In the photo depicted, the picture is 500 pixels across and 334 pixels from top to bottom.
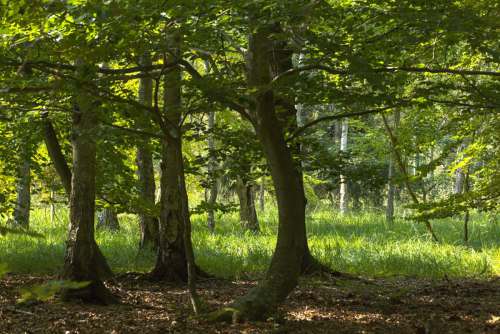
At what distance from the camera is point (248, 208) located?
15.7 m

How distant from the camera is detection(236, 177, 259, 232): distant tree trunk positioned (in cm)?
1563

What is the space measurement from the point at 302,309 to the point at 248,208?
9.22m

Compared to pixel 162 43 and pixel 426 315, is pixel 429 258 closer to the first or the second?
pixel 426 315

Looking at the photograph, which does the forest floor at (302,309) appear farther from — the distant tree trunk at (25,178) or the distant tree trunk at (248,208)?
the distant tree trunk at (248,208)

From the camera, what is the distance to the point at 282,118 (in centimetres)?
780

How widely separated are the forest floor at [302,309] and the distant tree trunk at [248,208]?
696 cm

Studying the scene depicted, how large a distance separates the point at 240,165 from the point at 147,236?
3.33 m

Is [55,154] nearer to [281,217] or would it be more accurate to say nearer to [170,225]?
[170,225]

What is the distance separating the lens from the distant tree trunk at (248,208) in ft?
51.3

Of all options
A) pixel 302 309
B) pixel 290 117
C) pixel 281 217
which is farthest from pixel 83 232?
pixel 290 117

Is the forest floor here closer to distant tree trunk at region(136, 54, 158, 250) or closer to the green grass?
the green grass

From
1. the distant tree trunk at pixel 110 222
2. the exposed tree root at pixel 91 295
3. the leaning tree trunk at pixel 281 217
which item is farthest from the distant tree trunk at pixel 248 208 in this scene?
the leaning tree trunk at pixel 281 217

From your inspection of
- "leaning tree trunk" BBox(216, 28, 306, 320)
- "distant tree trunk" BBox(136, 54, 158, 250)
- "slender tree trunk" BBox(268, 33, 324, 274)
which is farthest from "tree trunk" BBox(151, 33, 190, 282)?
"leaning tree trunk" BBox(216, 28, 306, 320)

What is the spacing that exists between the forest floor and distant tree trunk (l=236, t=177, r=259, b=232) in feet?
22.8
